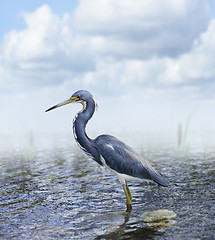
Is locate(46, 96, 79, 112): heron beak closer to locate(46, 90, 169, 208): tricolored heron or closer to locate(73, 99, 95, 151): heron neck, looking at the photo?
locate(46, 90, 169, 208): tricolored heron

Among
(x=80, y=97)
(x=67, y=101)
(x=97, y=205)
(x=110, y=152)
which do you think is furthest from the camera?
(x=67, y=101)

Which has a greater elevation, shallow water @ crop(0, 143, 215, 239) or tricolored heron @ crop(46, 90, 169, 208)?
tricolored heron @ crop(46, 90, 169, 208)

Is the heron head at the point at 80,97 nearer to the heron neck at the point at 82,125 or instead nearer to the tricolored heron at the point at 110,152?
the tricolored heron at the point at 110,152

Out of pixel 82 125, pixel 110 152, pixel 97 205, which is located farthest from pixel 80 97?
pixel 97 205

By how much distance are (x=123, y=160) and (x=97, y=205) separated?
4.33 ft

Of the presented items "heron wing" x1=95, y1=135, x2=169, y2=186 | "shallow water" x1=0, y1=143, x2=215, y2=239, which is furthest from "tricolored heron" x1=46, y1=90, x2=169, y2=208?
"shallow water" x1=0, y1=143, x2=215, y2=239

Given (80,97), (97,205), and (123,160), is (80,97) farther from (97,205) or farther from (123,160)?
(97,205)

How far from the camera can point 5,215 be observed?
763 centimetres

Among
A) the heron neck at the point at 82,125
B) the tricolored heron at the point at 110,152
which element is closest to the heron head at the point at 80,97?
the tricolored heron at the point at 110,152

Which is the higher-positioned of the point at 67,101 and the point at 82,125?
the point at 67,101

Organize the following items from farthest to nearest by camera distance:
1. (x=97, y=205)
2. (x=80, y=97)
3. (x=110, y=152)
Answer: (x=80, y=97)
(x=97, y=205)
(x=110, y=152)

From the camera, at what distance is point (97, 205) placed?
8.20m

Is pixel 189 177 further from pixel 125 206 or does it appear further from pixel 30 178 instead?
pixel 30 178

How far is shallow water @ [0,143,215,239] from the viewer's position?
650 centimetres
